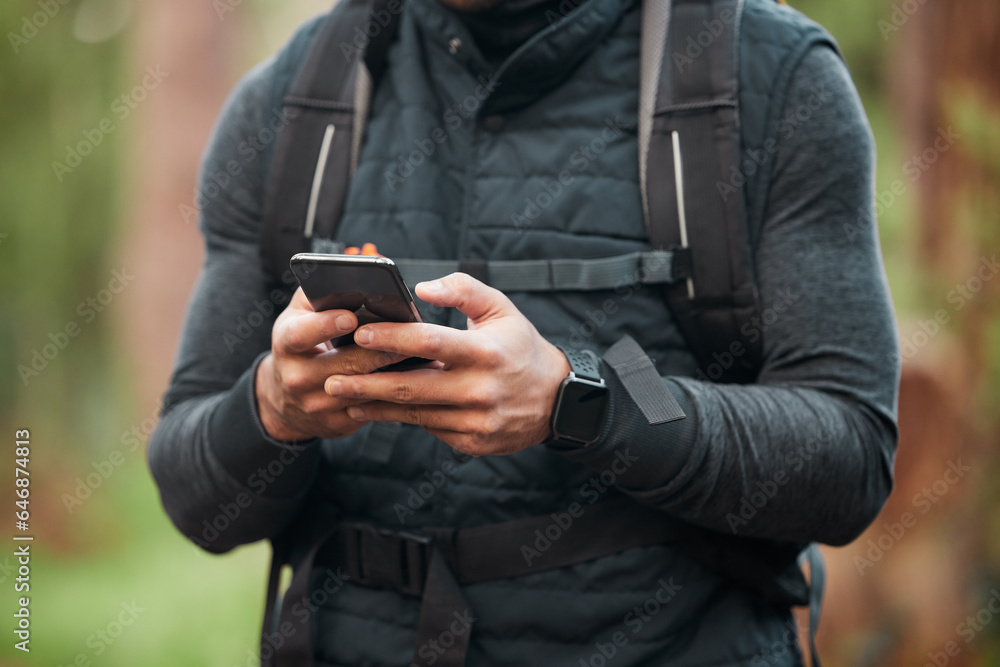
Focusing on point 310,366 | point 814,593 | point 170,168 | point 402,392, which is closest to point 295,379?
point 310,366

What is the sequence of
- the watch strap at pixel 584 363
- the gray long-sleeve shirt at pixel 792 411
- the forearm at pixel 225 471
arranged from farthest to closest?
the forearm at pixel 225 471
the gray long-sleeve shirt at pixel 792 411
the watch strap at pixel 584 363

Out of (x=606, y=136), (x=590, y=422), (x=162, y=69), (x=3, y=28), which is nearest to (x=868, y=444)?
(x=590, y=422)

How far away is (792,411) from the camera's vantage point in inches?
49.8

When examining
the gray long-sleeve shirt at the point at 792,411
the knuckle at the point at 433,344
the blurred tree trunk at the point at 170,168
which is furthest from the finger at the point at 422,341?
the blurred tree trunk at the point at 170,168

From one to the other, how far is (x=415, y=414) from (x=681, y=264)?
0.55m

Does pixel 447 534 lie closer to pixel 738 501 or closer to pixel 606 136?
pixel 738 501

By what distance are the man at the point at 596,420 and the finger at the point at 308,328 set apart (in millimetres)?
64

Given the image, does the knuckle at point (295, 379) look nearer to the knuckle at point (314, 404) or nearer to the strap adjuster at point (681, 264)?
the knuckle at point (314, 404)

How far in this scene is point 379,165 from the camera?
1.49 meters

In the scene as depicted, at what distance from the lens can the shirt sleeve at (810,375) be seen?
125 centimetres

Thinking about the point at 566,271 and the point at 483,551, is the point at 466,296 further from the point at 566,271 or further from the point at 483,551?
the point at 483,551

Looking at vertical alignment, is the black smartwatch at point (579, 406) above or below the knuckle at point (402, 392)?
below

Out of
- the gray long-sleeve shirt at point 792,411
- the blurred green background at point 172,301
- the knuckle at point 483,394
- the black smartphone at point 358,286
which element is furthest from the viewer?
the blurred green background at point 172,301

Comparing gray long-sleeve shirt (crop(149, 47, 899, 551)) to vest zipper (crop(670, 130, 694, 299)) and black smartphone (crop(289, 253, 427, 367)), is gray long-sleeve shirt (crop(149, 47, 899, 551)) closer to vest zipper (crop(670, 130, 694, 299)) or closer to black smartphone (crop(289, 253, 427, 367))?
vest zipper (crop(670, 130, 694, 299))
